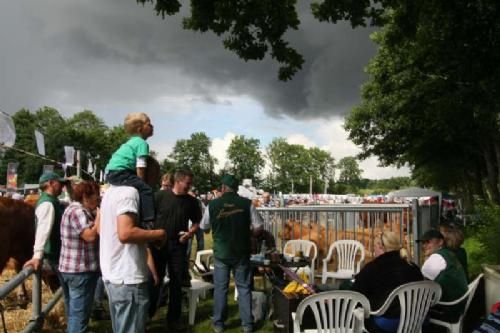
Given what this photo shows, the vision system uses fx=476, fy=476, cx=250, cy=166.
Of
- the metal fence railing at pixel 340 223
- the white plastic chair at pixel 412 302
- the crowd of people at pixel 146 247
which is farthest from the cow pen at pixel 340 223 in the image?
the white plastic chair at pixel 412 302

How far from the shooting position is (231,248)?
5.88 metres

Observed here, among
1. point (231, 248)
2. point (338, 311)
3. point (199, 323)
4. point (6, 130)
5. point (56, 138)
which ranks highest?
point (56, 138)

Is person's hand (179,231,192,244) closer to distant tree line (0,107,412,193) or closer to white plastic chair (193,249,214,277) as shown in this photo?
white plastic chair (193,249,214,277)

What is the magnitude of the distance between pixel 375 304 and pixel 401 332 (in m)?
0.35

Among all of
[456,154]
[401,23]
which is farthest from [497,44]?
[456,154]

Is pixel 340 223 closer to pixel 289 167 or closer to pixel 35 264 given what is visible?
pixel 35 264

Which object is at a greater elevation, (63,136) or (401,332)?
(63,136)

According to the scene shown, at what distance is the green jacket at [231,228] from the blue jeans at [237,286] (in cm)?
10

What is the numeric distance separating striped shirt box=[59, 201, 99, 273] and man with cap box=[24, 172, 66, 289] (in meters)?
0.46

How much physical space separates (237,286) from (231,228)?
0.76m

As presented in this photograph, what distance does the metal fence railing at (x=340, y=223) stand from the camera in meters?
8.89

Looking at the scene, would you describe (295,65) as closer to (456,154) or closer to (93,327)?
(93,327)

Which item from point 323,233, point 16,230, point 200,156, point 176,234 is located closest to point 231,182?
point 176,234

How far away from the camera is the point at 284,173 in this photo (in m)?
120
